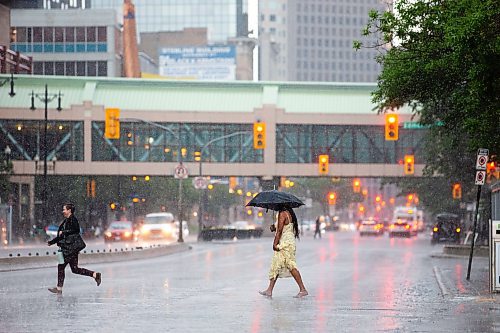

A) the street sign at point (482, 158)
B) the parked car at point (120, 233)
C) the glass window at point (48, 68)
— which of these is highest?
the glass window at point (48, 68)

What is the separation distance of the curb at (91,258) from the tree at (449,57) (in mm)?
12003

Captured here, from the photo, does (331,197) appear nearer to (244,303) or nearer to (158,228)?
(158,228)

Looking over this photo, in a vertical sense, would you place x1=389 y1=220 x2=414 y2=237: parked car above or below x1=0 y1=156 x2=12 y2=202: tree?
below

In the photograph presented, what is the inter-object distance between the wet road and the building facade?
9516 cm

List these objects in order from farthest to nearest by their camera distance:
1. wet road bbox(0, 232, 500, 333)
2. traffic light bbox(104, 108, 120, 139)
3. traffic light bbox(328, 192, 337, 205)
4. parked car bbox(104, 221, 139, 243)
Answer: traffic light bbox(328, 192, 337, 205) < parked car bbox(104, 221, 139, 243) < traffic light bbox(104, 108, 120, 139) < wet road bbox(0, 232, 500, 333)

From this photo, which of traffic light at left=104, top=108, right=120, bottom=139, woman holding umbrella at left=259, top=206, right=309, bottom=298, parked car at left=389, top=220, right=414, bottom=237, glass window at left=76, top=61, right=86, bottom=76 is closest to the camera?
woman holding umbrella at left=259, top=206, right=309, bottom=298

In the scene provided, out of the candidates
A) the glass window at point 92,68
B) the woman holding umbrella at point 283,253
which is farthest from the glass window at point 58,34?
the woman holding umbrella at point 283,253

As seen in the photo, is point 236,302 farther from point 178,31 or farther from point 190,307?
point 178,31

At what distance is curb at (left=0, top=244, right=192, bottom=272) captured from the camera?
34.1 metres

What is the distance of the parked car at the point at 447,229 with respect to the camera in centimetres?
7025

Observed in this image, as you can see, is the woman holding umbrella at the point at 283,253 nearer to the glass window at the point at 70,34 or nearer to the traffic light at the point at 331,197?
the traffic light at the point at 331,197

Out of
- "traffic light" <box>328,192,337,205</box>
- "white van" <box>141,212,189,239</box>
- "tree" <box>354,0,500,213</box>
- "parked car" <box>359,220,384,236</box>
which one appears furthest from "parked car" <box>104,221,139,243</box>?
"traffic light" <box>328,192,337,205</box>

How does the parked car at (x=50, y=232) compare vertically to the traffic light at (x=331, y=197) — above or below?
below

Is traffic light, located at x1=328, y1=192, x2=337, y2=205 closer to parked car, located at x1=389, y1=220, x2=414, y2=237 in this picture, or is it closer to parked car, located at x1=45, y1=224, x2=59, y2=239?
parked car, located at x1=389, y1=220, x2=414, y2=237
